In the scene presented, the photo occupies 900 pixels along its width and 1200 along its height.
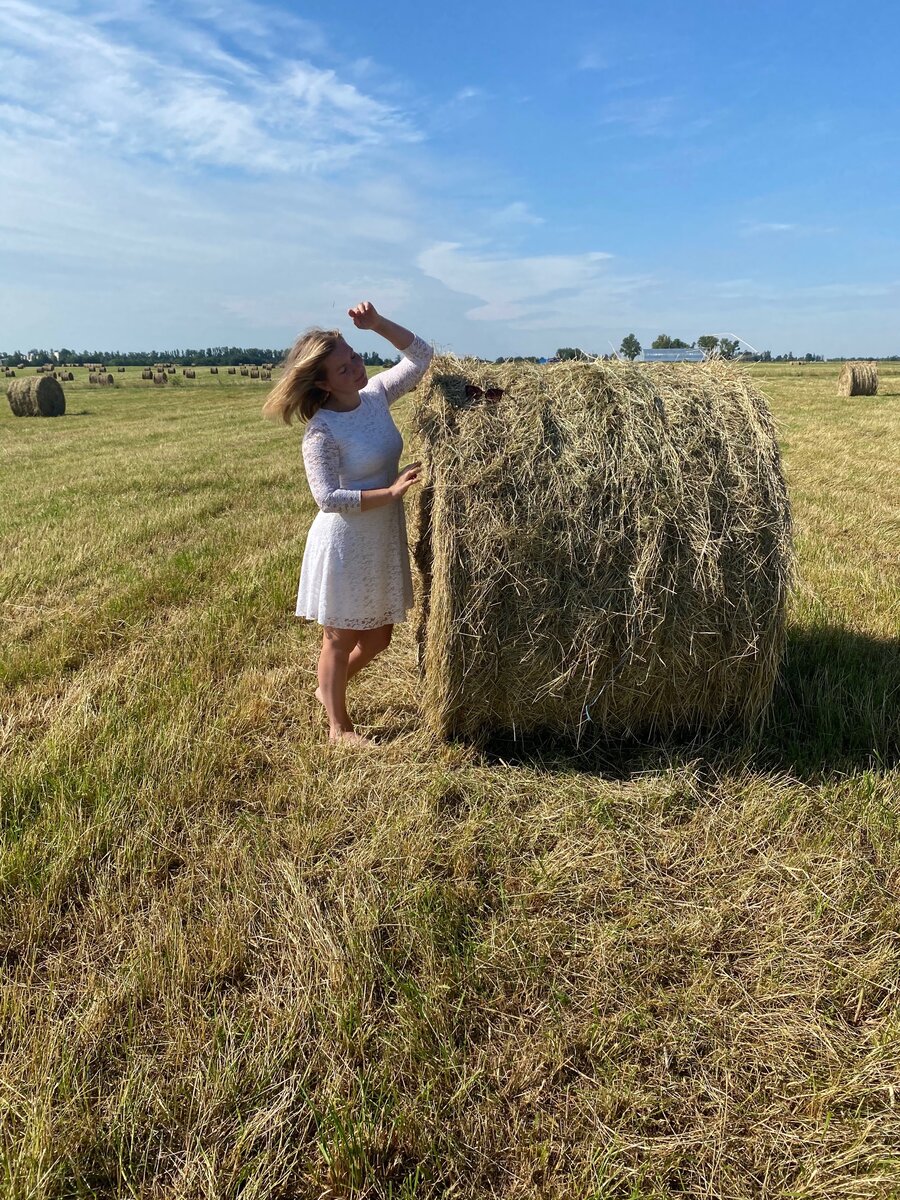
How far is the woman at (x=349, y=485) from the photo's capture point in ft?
11.0

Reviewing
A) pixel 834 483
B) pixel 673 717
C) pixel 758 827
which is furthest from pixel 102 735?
pixel 834 483

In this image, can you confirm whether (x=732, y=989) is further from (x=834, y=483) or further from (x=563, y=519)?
(x=834, y=483)

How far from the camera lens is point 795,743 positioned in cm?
361

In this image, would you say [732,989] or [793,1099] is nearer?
[793,1099]

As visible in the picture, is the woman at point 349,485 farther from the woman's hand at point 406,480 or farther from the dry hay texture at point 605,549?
the dry hay texture at point 605,549

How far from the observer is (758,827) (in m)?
3.07

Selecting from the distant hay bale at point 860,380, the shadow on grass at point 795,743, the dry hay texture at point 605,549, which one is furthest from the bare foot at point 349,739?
the distant hay bale at point 860,380

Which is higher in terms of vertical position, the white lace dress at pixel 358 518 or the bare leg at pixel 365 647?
the white lace dress at pixel 358 518

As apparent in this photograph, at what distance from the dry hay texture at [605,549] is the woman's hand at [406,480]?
0.12 m

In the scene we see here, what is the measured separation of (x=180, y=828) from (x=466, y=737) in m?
1.42

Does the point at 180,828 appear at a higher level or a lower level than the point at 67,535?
lower

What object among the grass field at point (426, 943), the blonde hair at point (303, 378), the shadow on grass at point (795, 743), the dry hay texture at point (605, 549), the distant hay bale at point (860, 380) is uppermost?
the distant hay bale at point (860, 380)

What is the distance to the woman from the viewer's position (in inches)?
132

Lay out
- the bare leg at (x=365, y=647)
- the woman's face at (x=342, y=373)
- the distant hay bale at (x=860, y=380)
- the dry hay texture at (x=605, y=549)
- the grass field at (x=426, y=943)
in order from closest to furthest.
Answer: the grass field at (x=426, y=943), the dry hay texture at (x=605, y=549), the woman's face at (x=342, y=373), the bare leg at (x=365, y=647), the distant hay bale at (x=860, y=380)
